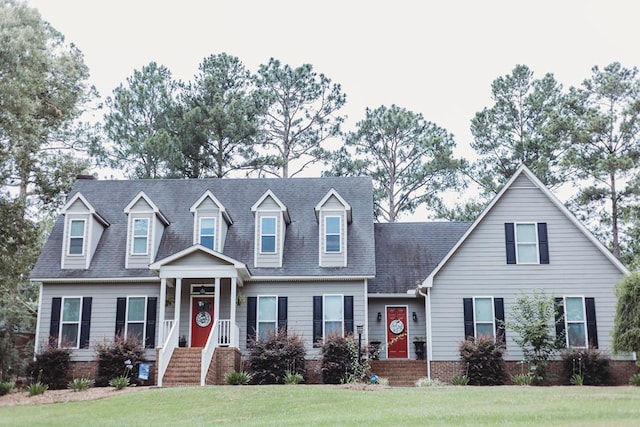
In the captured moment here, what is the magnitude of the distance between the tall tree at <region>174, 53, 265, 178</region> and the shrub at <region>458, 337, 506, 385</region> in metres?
18.8

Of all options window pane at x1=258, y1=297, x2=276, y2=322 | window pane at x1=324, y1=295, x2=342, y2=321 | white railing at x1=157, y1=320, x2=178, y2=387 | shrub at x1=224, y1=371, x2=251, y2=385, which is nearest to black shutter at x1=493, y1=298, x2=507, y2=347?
window pane at x1=324, y1=295, x2=342, y2=321

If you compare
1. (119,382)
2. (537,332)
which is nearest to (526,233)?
(537,332)

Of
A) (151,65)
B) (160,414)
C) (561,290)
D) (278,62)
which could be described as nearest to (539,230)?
(561,290)

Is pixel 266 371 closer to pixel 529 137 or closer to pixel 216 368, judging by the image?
A: pixel 216 368

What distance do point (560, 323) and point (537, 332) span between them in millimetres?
1380

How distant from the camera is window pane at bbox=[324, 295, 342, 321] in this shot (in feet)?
81.4

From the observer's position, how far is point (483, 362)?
2264cm

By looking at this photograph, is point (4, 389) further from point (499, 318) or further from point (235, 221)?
point (499, 318)

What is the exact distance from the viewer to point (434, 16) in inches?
613

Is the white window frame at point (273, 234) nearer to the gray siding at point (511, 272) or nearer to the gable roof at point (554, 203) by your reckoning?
the gable roof at point (554, 203)

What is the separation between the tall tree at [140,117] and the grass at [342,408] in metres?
19.9

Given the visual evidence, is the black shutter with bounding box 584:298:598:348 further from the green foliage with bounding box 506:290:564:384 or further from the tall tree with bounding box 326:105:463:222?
the tall tree with bounding box 326:105:463:222

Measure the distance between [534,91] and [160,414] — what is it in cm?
2777

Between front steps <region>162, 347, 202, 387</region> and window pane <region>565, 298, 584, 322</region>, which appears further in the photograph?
window pane <region>565, 298, 584, 322</region>
